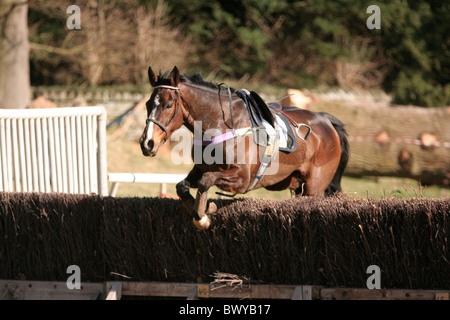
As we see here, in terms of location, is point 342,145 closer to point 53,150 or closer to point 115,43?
point 53,150

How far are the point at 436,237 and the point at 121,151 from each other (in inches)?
447

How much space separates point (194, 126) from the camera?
5.50 meters

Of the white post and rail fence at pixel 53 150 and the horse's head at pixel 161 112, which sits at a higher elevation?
the horse's head at pixel 161 112

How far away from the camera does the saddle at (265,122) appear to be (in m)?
5.77

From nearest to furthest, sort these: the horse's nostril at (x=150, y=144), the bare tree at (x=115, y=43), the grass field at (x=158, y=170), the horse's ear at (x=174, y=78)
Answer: the horse's nostril at (x=150, y=144) < the horse's ear at (x=174, y=78) < the grass field at (x=158, y=170) < the bare tree at (x=115, y=43)

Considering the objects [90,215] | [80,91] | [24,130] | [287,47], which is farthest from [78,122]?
[287,47]

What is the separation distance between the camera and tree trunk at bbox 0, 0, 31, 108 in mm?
13914

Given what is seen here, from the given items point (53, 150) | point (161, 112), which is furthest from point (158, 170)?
point (161, 112)

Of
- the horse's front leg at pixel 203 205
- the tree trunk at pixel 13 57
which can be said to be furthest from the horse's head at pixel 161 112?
the tree trunk at pixel 13 57

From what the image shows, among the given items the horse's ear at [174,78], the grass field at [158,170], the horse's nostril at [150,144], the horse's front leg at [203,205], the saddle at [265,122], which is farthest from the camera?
the grass field at [158,170]

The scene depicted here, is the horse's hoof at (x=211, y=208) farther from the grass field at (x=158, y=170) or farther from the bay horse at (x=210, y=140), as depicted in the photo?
the grass field at (x=158, y=170)

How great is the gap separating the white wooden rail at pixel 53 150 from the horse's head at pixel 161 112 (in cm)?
258

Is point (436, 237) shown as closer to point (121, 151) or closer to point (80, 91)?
point (121, 151)

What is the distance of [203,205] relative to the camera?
513cm
